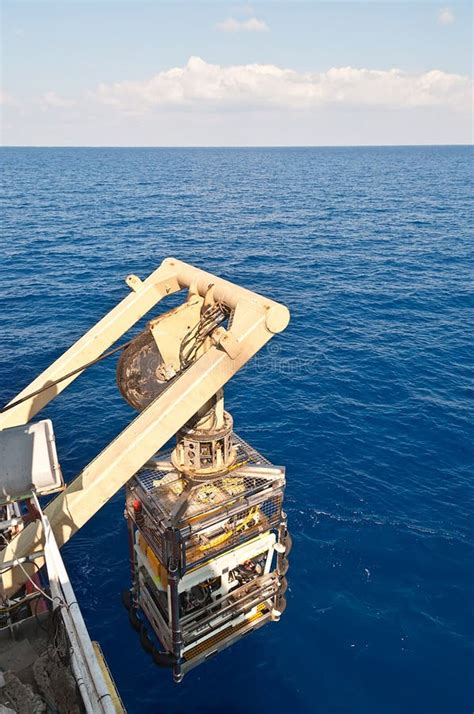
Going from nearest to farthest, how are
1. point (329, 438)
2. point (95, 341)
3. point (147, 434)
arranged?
point (147, 434) < point (95, 341) < point (329, 438)

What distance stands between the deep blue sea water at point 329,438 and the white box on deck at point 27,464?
36.0 feet

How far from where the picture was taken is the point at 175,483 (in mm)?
15594

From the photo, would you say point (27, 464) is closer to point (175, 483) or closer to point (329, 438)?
point (175, 483)

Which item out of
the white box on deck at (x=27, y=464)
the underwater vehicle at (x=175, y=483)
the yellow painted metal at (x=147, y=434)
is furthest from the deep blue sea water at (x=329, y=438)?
the white box on deck at (x=27, y=464)

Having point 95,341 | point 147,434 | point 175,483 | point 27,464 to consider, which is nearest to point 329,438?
point 175,483

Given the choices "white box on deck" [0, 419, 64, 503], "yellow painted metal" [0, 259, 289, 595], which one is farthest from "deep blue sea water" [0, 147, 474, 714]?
"white box on deck" [0, 419, 64, 503]

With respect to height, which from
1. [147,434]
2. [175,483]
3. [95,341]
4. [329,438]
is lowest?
[329,438]

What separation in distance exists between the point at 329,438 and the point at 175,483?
14.4m

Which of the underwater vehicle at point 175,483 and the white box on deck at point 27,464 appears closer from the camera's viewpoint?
the white box on deck at point 27,464

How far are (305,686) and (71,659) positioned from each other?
11318 millimetres

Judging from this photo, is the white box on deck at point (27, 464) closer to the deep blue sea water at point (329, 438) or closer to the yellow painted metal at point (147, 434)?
the yellow painted metal at point (147, 434)

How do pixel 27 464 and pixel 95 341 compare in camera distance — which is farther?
pixel 95 341

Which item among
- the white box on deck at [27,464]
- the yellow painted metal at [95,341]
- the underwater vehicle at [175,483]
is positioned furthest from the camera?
the yellow painted metal at [95,341]

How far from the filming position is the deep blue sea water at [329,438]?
16.6m
